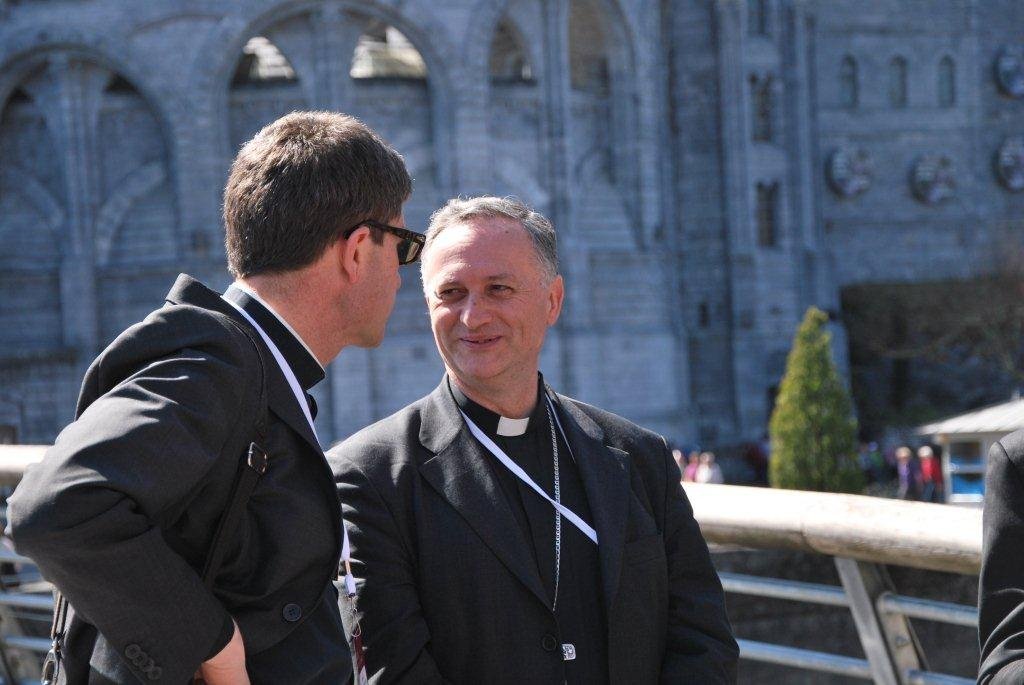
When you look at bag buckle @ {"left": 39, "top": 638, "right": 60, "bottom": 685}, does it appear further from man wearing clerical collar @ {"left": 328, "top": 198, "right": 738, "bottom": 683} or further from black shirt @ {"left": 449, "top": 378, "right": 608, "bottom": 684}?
black shirt @ {"left": 449, "top": 378, "right": 608, "bottom": 684}

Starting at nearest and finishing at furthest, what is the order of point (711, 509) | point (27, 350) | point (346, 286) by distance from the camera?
point (346, 286), point (711, 509), point (27, 350)

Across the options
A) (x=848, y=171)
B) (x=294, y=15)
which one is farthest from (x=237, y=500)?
(x=848, y=171)

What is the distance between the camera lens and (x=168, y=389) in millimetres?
2391

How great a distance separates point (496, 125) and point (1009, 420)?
15.3 m

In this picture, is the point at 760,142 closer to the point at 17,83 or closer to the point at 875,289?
the point at 875,289

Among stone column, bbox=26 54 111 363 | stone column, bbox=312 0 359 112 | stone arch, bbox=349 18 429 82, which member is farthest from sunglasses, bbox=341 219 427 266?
stone arch, bbox=349 18 429 82

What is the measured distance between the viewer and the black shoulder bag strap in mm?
2498

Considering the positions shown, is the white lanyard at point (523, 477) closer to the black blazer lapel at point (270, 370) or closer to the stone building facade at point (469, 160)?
the black blazer lapel at point (270, 370)

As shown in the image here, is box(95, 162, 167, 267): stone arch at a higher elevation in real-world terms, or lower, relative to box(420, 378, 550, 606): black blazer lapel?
higher

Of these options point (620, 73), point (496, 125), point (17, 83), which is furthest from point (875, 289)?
point (17, 83)

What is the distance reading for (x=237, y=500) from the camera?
252 cm

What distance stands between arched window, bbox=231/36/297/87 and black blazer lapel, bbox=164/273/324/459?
2587 cm

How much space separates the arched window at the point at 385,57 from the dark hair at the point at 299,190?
2721 cm

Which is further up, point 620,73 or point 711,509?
point 620,73
